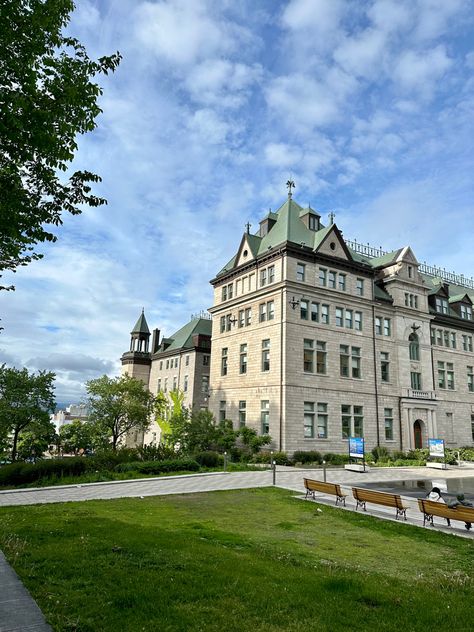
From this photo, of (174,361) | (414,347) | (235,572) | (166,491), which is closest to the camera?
(235,572)

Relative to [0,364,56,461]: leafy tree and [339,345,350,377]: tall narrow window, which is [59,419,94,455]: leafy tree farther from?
[339,345,350,377]: tall narrow window

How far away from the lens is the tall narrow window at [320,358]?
38094 millimetres

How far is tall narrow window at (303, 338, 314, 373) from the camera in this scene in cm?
3730

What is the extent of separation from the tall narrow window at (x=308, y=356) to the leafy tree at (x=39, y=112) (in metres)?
29.4

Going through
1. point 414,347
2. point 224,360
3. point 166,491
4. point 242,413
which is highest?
point 414,347

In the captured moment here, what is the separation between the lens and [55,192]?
9438mm

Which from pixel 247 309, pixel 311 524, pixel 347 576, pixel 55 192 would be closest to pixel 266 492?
pixel 311 524

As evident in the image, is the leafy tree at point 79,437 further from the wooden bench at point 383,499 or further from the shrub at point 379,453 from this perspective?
the wooden bench at point 383,499

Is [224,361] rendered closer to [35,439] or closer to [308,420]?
[308,420]

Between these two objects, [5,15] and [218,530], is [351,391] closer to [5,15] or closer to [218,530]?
[218,530]

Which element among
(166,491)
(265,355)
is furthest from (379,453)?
(166,491)

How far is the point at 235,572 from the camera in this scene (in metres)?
7.65

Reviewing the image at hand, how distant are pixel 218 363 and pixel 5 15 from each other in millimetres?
38515

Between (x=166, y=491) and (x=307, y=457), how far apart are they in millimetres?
17069
